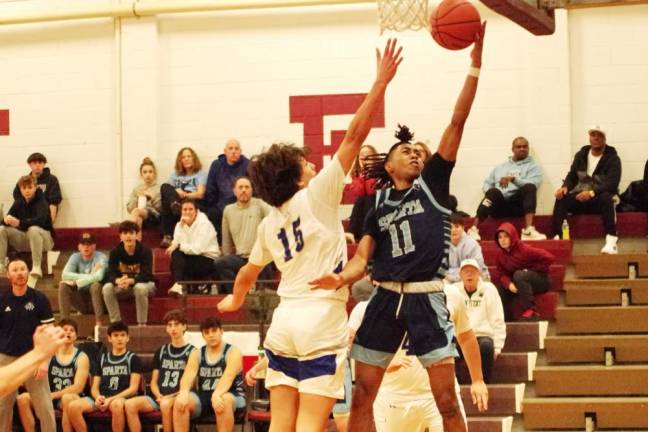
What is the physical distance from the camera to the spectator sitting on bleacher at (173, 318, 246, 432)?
34.4ft

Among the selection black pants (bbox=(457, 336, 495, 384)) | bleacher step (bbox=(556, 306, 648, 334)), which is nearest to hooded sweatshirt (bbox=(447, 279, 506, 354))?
black pants (bbox=(457, 336, 495, 384))

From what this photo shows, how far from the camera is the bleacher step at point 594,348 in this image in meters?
10.9

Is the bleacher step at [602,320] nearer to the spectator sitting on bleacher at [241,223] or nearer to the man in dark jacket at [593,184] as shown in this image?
the man in dark jacket at [593,184]

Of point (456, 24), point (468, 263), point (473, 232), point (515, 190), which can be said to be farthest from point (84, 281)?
point (456, 24)

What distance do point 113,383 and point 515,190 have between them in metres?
5.03

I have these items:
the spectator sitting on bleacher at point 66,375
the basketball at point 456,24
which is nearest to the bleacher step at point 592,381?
the spectator sitting on bleacher at point 66,375

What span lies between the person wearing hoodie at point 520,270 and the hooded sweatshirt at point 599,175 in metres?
1.58

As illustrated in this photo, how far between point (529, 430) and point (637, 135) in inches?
187

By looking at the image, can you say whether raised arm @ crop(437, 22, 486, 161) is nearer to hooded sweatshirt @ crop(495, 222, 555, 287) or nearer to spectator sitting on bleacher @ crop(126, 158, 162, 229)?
hooded sweatshirt @ crop(495, 222, 555, 287)

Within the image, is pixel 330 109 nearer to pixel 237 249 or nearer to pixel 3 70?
pixel 237 249

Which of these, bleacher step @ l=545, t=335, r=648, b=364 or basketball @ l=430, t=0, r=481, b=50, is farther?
bleacher step @ l=545, t=335, r=648, b=364

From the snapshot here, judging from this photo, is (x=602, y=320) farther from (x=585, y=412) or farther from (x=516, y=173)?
(x=516, y=173)

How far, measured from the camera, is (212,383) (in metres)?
10.8

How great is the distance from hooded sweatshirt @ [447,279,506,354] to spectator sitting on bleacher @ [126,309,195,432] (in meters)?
2.77
